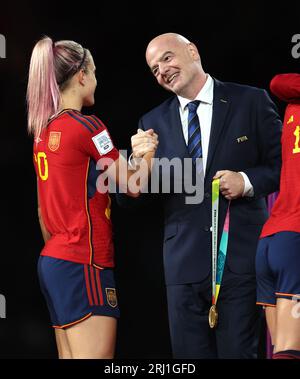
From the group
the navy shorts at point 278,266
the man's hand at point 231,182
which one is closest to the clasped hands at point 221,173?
the man's hand at point 231,182

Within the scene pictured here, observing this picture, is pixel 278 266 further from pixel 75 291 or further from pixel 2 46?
pixel 2 46

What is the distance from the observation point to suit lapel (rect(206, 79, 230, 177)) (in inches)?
110

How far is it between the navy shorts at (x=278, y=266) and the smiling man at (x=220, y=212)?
0.19 meters

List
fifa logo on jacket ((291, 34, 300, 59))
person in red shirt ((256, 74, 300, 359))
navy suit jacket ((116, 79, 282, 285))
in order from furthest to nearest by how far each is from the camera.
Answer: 1. fifa logo on jacket ((291, 34, 300, 59))
2. navy suit jacket ((116, 79, 282, 285))
3. person in red shirt ((256, 74, 300, 359))

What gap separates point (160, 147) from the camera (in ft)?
9.57

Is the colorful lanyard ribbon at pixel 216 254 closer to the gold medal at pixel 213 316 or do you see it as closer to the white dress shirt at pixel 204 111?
→ the gold medal at pixel 213 316

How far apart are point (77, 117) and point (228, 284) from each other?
2.55 feet

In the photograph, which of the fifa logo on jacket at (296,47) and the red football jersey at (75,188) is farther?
the fifa logo on jacket at (296,47)

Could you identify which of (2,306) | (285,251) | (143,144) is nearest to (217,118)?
(143,144)

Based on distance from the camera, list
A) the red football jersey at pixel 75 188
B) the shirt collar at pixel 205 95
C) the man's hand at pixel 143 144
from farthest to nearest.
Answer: the shirt collar at pixel 205 95 < the man's hand at pixel 143 144 < the red football jersey at pixel 75 188

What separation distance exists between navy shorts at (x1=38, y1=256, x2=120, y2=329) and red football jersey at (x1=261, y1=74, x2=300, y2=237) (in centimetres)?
55

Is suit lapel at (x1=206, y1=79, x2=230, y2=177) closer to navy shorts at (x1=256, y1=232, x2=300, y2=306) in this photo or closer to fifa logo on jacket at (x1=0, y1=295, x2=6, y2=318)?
navy shorts at (x1=256, y1=232, x2=300, y2=306)

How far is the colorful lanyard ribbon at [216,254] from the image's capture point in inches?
107

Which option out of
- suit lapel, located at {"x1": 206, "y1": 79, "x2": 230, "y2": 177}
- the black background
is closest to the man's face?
suit lapel, located at {"x1": 206, "y1": 79, "x2": 230, "y2": 177}
